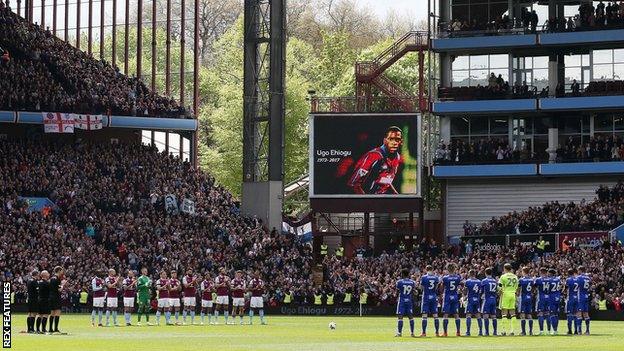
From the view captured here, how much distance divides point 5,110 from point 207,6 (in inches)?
2242

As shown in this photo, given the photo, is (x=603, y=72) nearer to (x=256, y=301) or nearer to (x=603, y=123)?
(x=603, y=123)

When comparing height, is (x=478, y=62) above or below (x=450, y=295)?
above

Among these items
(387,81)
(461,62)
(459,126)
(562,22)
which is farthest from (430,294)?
(387,81)

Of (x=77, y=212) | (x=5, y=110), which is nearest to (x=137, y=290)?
(x=77, y=212)

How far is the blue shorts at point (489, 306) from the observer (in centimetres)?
4522

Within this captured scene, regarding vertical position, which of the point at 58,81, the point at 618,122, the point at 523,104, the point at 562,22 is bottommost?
the point at 618,122

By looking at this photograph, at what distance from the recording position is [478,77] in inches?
3413

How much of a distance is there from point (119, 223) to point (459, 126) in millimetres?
20881

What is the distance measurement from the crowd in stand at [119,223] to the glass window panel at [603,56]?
63.8 feet

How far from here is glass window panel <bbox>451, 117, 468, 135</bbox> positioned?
86.9 metres

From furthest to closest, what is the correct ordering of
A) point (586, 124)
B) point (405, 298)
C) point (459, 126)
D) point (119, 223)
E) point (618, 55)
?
point (459, 126), point (586, 124), point (618, 55), point (119, 223), point (405, 298)

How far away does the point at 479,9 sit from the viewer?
87000mm

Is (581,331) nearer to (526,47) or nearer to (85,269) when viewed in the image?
(85,269)

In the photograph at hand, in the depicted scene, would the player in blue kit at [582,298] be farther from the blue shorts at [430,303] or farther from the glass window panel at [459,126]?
the glass window panel at [459,126]
